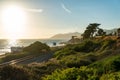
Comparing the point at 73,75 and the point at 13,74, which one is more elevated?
the point at 73,75

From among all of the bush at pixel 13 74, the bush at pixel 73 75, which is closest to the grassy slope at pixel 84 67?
the bush at pixel 73 75

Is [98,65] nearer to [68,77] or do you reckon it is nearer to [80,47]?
[68,77]

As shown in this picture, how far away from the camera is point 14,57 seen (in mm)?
56281

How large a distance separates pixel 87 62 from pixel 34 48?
86.2 ft

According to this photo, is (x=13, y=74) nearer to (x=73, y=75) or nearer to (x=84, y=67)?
(x=84, y=67)

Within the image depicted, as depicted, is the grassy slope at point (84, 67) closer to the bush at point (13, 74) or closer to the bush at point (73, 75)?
the bush at point (73, 75)

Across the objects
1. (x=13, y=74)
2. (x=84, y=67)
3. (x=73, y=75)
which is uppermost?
(x=84, y=67)

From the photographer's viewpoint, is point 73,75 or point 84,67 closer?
point 73,75

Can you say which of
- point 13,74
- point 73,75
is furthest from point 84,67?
point 13,74

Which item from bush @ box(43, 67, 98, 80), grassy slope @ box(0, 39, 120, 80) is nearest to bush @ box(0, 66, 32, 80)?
grassy slope @ box(0, 39, 120, 80)

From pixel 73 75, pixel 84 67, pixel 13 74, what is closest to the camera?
pixel 73 75

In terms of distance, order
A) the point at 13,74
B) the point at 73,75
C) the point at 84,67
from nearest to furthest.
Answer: the point at 73,75 < the point at 84,67 < the point at 13,74

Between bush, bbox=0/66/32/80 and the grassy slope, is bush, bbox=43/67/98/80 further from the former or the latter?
bush, bbox=0/66/32/80

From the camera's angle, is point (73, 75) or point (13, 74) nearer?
point (73, 75)
